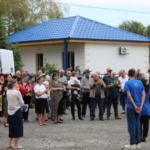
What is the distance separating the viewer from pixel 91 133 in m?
12.6

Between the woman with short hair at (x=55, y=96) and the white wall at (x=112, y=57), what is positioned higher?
the white wall at (x=112, y=57)

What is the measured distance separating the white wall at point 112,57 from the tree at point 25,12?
488 inches

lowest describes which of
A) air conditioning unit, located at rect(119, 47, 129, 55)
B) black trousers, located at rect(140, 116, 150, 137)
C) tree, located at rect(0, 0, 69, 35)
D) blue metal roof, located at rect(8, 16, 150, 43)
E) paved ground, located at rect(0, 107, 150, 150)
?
paved ground, located at rect(0, 107, 150, 150)

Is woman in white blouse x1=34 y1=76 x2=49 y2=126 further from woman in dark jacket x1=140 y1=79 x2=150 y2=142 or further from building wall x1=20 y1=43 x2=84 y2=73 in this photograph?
building wall x1=20 y1=43 x2=84 y2=73

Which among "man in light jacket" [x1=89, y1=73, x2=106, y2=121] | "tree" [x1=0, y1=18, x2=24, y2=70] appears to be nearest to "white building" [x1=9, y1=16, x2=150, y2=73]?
"tree" [x1=0, y1=18, x2=24, y2=70]

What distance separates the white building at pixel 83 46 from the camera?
30250 mm

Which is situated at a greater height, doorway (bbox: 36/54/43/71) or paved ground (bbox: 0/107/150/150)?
doorway (bbox: 36/54/43/71)

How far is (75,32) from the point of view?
30.2 m

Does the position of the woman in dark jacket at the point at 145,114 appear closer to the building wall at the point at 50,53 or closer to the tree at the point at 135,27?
the building wall at the point at 50,53

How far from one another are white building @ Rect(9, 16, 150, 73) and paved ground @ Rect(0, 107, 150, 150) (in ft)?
47.8

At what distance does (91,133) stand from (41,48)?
2132 centimetres

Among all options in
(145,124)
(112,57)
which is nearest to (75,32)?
(112,57)

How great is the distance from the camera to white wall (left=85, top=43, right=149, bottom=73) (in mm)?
30625

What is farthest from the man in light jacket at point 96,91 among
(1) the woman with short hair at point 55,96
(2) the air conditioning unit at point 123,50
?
(2) the air conditioning unit at point 123,50
